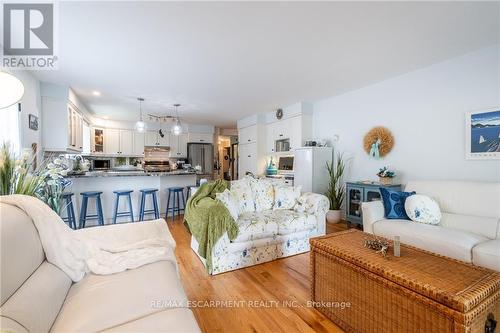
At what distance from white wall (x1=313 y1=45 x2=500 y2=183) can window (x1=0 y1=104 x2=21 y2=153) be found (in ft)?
16.8

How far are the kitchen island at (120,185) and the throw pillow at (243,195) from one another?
2.01 metres

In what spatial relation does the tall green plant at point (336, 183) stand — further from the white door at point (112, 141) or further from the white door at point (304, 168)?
the white door at point (112, 141)

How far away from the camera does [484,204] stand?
7.74 ft

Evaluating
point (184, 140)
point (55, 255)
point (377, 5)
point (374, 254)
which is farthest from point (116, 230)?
point (184, 140)

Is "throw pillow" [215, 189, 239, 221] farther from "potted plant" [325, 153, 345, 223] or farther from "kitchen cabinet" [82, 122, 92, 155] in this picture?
"kitchen cabinet" [82, 122, 92, 155]

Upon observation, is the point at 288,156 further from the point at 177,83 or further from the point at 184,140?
the point at 184,140

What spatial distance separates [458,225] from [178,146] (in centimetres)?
715

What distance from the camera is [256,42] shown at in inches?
97.0

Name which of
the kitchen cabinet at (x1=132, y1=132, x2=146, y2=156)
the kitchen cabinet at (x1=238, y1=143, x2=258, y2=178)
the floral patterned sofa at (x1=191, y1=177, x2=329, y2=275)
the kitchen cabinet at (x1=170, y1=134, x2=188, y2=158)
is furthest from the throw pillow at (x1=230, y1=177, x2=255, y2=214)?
the kitchen cabinet at (x1=132, y1=132, x2=146, y2=156)

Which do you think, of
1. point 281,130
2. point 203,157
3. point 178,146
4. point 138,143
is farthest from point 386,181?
point 138,143

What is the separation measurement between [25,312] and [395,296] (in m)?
1.80

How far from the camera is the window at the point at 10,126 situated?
2533 mm

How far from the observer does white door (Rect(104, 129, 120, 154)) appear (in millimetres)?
6688

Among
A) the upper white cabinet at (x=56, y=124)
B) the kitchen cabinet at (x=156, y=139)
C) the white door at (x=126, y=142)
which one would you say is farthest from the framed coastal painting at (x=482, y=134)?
the white door at (x=126, y=142)
